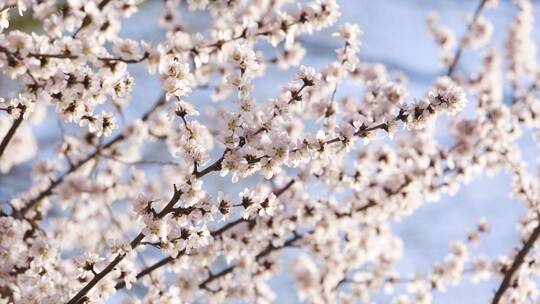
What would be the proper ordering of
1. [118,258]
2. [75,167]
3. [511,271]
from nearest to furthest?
[118,258] < [511,271] < [75,167]

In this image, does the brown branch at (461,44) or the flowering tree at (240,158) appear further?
the brown branch at (461,44)

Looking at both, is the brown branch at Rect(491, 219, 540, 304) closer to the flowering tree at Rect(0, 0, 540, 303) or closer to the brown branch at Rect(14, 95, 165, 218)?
the flowering tree at Rect(0, 0, 540, 303)

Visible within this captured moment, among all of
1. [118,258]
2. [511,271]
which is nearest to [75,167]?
[118,258]

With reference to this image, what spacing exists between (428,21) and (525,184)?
2.63m

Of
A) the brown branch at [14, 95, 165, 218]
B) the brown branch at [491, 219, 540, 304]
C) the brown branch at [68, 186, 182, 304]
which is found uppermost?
the brown branch at [14, 95, 165, 218]

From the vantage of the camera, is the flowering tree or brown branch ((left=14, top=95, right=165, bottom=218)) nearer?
the flowering tree

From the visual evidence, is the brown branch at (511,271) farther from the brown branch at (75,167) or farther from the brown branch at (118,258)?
the brown branch at (75,167)

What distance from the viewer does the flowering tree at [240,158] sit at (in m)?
3.18

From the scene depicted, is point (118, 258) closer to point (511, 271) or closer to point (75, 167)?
point (75, 167)

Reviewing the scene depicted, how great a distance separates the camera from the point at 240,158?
10.4ft

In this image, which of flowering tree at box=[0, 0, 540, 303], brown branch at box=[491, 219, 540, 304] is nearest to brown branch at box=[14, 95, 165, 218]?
flowering tree at box=[0, 0, 540, 303]

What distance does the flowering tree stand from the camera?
318 cm

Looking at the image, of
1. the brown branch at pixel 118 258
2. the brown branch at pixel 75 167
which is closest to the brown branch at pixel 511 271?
the brown branch at pixel 118 258

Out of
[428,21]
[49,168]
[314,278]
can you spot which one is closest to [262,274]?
[314,278]
